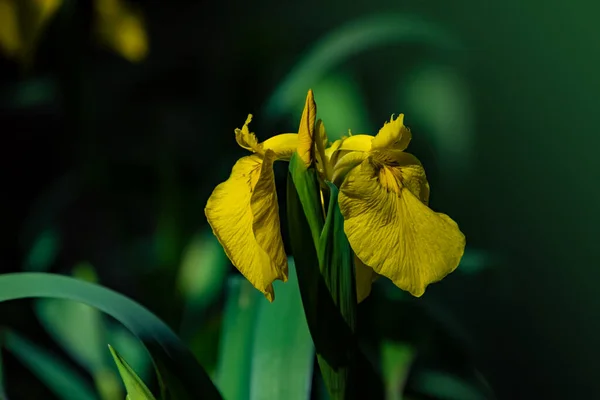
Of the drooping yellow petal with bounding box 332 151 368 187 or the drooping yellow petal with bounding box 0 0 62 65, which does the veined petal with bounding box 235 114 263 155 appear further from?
the drooping yellow petal with bounding box 0 0 62 65

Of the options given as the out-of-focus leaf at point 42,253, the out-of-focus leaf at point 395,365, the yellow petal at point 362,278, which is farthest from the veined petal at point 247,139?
the out-of-focus leaf at point 42,253

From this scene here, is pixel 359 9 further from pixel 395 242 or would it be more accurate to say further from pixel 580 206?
pixel 395 242

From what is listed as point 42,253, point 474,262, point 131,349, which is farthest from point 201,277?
point 474,262

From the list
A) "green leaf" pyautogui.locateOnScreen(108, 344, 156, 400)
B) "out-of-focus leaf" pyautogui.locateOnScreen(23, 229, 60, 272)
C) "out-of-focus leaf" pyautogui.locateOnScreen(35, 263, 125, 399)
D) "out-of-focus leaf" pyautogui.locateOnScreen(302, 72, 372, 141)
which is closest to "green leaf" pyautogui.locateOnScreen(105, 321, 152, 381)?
"out-of-focus leaf" pyautogui.locateOnScreen(35, 263, 125, 399)

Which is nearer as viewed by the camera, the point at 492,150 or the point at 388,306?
the point at 388,306

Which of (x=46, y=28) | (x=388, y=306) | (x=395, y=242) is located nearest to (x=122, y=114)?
(x=46, y=28)
